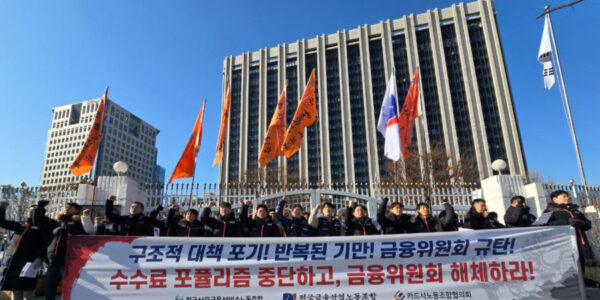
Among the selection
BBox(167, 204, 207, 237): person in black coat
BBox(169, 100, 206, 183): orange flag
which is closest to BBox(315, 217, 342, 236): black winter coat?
BBox(167, 204, 207, 237): person in black coat

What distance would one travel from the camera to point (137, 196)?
11133mm

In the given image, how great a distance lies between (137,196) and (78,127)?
12227 centimetres

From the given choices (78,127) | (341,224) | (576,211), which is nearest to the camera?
(576,211)

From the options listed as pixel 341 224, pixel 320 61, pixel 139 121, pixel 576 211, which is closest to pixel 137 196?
pixel 341 224

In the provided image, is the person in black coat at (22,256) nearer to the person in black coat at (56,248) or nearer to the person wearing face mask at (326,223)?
the person in black coat at (56,248)

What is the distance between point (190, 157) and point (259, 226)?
4.77m

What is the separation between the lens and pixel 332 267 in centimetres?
438

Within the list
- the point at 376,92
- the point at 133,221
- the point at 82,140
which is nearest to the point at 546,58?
the point at 133,221

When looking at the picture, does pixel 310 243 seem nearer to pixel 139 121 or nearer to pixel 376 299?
pixel 376 299

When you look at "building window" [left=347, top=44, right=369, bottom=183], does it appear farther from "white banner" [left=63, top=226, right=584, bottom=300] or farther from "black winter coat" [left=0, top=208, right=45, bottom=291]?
"black winter coat" [left=0, top=208, right=45, bottom=291]

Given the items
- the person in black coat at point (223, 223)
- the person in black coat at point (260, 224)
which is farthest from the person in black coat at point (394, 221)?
the person in black coat at point (223, 223)

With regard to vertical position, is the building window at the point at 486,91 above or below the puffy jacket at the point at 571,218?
above

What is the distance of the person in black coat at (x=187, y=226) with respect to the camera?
19.4 feet

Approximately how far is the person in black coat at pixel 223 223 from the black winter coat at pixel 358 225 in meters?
2.02
